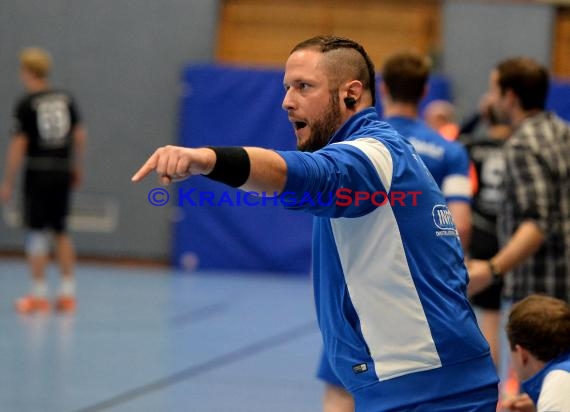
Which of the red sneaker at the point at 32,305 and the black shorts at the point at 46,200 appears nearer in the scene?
the red sneaker at the point at 32,305

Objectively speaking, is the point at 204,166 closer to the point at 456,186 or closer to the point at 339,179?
the point at 339,179

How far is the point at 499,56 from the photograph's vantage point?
43.1 feet

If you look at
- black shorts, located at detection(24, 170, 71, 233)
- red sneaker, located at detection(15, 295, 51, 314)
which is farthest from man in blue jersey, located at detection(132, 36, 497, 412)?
black shorts, located at detection(24, 170, 71, 233)

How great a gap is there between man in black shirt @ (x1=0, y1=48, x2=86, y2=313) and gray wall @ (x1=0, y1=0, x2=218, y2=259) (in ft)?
13.9

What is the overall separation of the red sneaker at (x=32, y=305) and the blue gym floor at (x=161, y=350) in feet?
0.34

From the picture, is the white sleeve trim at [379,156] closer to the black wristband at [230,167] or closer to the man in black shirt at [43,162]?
the black wristband at [230,167]

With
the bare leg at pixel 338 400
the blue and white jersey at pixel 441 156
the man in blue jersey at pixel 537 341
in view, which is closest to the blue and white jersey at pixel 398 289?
the man in blue jersey at pixel 537 341

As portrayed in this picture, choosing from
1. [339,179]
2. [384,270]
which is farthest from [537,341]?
[339,179]

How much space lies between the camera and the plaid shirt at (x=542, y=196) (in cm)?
415

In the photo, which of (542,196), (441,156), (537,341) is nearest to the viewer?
(537,341)

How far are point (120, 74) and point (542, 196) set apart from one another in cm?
1012

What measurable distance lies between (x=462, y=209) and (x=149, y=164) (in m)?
2.86

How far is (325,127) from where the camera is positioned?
2502 millimetres

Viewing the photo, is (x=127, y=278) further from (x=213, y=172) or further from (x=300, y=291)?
(x=213, y=172)
